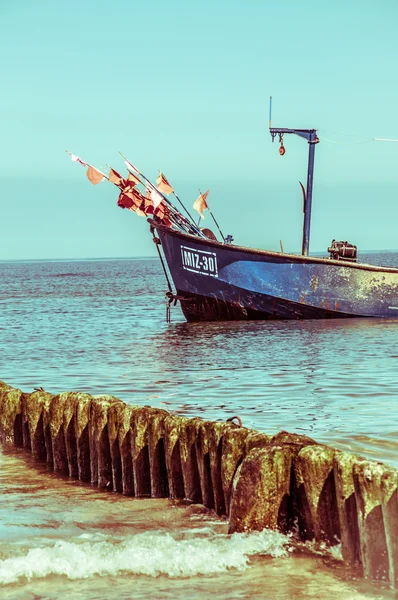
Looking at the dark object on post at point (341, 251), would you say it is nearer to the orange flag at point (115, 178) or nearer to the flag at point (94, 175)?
the orange flag at point (115, 178)

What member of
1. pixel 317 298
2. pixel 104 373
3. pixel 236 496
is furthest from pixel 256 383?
pixel 317 298

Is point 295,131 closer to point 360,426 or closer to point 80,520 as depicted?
point 360,426

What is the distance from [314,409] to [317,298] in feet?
52.1

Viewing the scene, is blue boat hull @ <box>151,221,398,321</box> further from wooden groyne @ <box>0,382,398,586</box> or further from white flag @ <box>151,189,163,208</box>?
wooden groyne @ <box>0,382,398,586</box>

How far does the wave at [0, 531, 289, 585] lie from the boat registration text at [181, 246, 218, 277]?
22762 millimetres

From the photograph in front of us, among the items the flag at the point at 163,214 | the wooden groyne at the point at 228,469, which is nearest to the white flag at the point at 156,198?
the flag at the point at 163,214

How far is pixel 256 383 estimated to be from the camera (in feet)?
58.3

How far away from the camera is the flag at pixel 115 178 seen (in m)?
29.7

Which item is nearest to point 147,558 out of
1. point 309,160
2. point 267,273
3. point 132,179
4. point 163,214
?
point 267,273

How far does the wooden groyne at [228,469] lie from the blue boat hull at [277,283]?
18538mm

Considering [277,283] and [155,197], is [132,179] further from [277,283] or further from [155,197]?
[277,283]

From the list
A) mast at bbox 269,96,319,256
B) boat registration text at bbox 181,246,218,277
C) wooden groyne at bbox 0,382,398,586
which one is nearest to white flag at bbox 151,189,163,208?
boat registration text at bbox 181,246,218,277

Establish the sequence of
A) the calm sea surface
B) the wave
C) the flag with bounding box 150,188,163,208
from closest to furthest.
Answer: the calm sea surface, the wave, the flag with bounding box 150,188,163,208

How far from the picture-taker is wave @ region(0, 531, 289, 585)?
6.96 m
